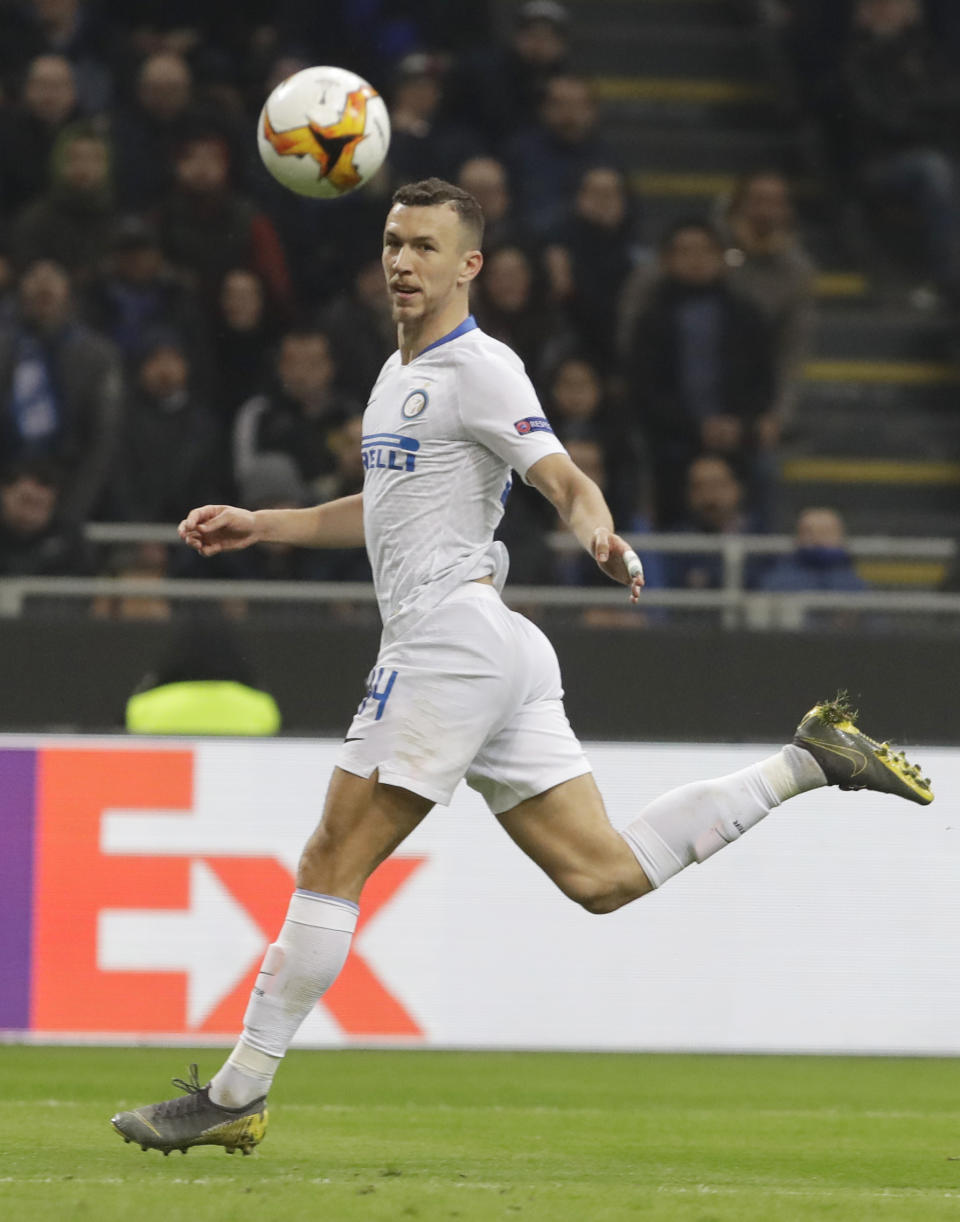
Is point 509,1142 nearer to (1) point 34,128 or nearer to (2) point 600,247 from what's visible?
(2) point 600,247

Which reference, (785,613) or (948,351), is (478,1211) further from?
(948,351)

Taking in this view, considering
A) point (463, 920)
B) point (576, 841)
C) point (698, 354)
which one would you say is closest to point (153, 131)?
point (698, 354)

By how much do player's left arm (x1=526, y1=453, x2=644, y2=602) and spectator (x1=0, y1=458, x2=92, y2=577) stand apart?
193 inches

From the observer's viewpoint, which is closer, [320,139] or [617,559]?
[617,559]

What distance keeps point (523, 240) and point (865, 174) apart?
12.4ft

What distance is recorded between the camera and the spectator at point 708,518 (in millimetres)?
9875

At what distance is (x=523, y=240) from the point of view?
10.5 metres

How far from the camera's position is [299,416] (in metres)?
9.95

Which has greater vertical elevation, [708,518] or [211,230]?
[211,230]

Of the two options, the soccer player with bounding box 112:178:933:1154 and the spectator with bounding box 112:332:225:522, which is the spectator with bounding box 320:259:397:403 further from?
the soccer player with bounding box 112:178:933:1154

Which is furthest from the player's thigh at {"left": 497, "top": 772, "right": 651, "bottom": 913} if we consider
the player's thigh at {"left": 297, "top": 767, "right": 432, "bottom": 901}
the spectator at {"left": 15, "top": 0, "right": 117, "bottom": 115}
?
the spectator at {"left": 15, "top": 0, "right": 117, "bottom": 115}

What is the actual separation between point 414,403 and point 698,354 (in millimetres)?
6016

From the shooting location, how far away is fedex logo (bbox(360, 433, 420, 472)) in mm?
5004

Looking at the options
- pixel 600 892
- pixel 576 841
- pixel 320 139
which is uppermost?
pixel 320 139
